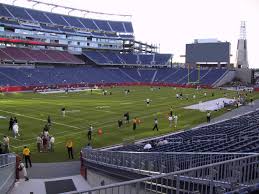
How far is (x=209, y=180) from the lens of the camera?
7770 millimetres

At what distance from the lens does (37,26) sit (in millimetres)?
99625

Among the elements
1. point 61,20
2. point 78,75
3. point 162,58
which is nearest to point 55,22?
point 61,20

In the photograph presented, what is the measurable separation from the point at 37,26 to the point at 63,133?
254ft

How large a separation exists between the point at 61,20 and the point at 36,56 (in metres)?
24.8

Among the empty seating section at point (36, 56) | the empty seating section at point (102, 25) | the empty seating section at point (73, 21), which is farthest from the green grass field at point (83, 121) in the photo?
the empty seating section at point (102, 25)

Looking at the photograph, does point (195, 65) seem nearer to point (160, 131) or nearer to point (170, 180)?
point (160, 131)

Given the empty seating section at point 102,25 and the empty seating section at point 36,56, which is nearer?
the empty seating section at point 36,56

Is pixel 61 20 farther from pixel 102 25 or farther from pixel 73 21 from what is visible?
pixel 102 25

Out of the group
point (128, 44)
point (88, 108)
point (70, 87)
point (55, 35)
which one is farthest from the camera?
point (128, 44)

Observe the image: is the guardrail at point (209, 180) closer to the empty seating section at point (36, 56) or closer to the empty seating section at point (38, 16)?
the empty seating section at point (36, 56)

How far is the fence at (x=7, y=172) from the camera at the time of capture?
1324 centimetres

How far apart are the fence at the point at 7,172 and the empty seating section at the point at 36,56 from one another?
69.8 meters

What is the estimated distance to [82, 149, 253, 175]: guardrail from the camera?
35.1 ft

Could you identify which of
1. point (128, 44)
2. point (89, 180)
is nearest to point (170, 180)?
point (89, 180)
